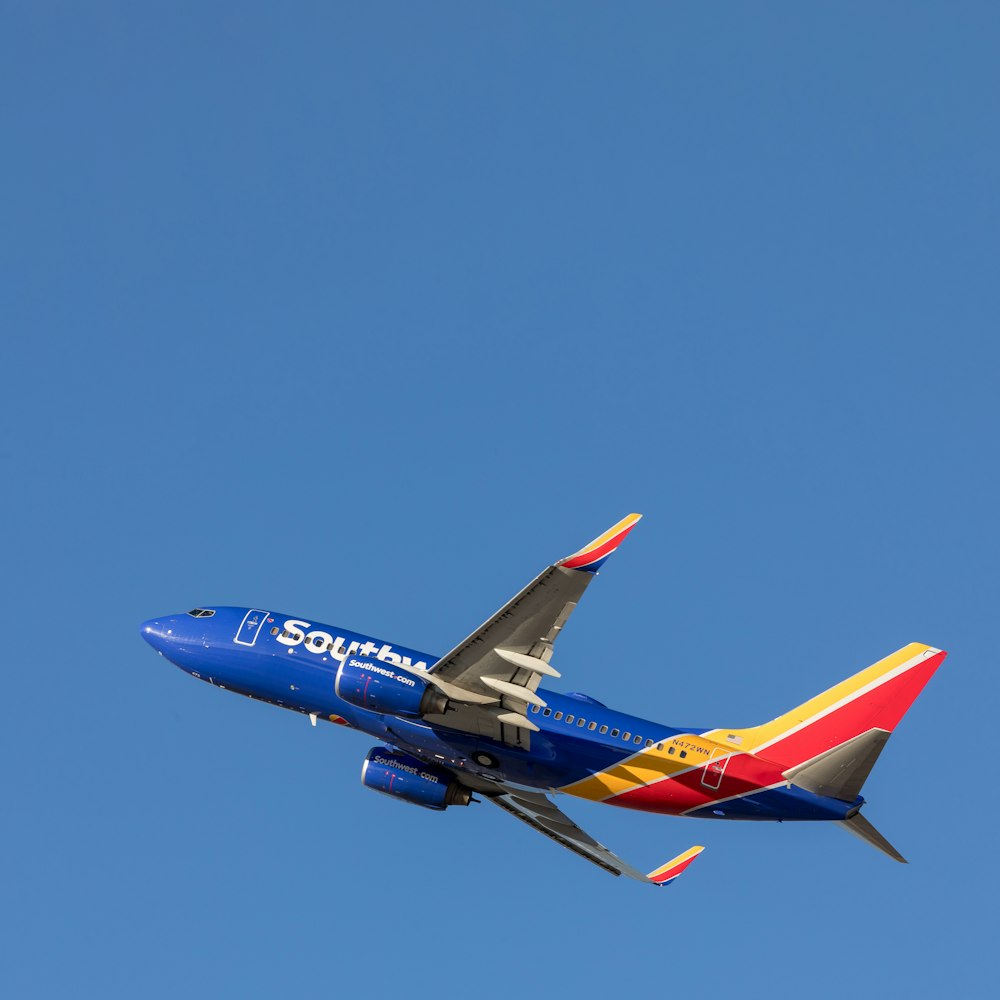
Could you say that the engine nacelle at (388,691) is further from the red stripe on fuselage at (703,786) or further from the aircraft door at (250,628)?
the red stripe on fuselage at (703,786)

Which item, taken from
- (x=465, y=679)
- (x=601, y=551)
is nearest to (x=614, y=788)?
(x=465, y=679)

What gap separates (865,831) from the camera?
54562 mm

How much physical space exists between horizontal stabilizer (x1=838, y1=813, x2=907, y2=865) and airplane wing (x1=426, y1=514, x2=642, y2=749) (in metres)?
11.4

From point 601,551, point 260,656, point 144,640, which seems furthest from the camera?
point 144,640

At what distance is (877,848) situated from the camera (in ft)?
178

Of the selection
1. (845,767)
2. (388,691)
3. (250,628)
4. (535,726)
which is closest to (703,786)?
(845,767)

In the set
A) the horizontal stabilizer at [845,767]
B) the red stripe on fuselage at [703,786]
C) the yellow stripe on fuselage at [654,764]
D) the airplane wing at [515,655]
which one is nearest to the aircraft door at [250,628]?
the airplane wing at [515,655]

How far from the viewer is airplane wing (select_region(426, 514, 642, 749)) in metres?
48.5

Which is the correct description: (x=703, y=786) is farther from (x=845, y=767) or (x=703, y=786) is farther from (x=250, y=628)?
(x=250, y=628)

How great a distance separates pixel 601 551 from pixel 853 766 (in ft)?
42.7

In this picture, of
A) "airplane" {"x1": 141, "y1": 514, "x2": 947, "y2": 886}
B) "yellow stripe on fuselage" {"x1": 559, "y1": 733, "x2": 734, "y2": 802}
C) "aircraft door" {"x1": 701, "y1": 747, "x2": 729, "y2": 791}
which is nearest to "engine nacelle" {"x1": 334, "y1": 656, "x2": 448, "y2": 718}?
"airplane" {"x1": 141, "y1": 514, "x2": 947, "y2": 886}

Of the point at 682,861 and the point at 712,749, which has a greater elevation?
the point at 712,749

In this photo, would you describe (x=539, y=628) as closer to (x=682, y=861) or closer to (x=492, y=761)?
(x=492, y=761)

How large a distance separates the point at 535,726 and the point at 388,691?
523 centimetres
